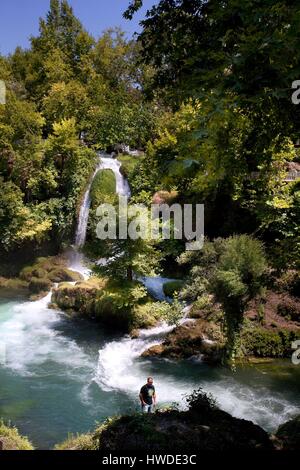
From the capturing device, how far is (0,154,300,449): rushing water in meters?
11.9

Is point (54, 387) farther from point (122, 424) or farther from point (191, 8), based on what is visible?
point (191, 8)

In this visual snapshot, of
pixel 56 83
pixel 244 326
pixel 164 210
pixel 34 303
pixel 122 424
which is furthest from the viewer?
pixel 56 83

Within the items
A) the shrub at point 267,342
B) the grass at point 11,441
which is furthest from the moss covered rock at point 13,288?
the grass at point 11,441

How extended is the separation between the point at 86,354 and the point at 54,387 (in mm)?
2634

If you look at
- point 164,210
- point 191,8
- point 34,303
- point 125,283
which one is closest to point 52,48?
point 164,210

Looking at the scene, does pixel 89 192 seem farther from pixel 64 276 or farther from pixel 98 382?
pixel 98 382

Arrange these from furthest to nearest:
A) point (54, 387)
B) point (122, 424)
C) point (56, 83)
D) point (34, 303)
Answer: point (56, 83)
point (34, 303)
point (54, 387)
point (122, 424)

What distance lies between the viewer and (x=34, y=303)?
2138 cm

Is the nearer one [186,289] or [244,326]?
[244,326]

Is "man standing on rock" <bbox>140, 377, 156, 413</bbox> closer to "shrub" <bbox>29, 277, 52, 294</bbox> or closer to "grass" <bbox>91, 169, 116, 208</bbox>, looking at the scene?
"shrub" <bbox>29, 277, 52, 294</bbox>

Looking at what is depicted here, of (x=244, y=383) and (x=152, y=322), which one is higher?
(x=152, y=322)

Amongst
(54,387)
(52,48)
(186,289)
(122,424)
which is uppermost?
(52,48)

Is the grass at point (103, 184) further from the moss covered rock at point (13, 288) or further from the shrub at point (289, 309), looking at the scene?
the shrub at point (289, 309)

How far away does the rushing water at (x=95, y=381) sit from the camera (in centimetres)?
1188
